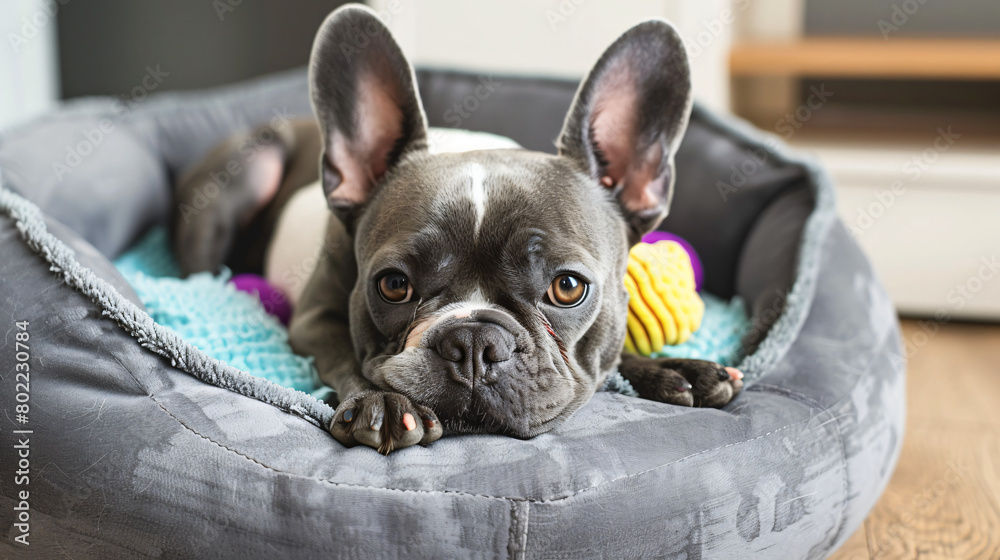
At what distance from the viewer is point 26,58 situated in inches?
184

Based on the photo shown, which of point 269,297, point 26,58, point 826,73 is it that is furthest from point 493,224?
point 26,58

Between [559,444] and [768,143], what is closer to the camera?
[559,444]

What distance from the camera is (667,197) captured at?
1884mm

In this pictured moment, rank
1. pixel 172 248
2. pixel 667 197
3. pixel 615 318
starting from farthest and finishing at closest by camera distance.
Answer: pixel 172 248 → pixel 667 197 → pixel 615 318

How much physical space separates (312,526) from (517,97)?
2198mm

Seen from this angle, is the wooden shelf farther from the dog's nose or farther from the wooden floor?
the dog's nose

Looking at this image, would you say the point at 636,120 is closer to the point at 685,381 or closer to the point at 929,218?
the point at 685,381

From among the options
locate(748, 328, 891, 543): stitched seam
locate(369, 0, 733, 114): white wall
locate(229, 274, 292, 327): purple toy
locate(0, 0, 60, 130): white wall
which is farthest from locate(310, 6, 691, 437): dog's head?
locate(0, 0, 60, 130): white wall

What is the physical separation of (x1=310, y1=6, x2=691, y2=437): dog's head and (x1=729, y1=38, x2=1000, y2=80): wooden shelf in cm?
226

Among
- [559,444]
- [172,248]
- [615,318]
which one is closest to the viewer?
[559,444]

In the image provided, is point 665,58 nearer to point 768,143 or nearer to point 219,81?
point 768,143

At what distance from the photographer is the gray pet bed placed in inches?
51.6

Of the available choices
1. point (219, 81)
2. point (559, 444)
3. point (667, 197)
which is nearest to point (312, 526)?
point (559, 444)

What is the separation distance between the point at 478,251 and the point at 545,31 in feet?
9.50
